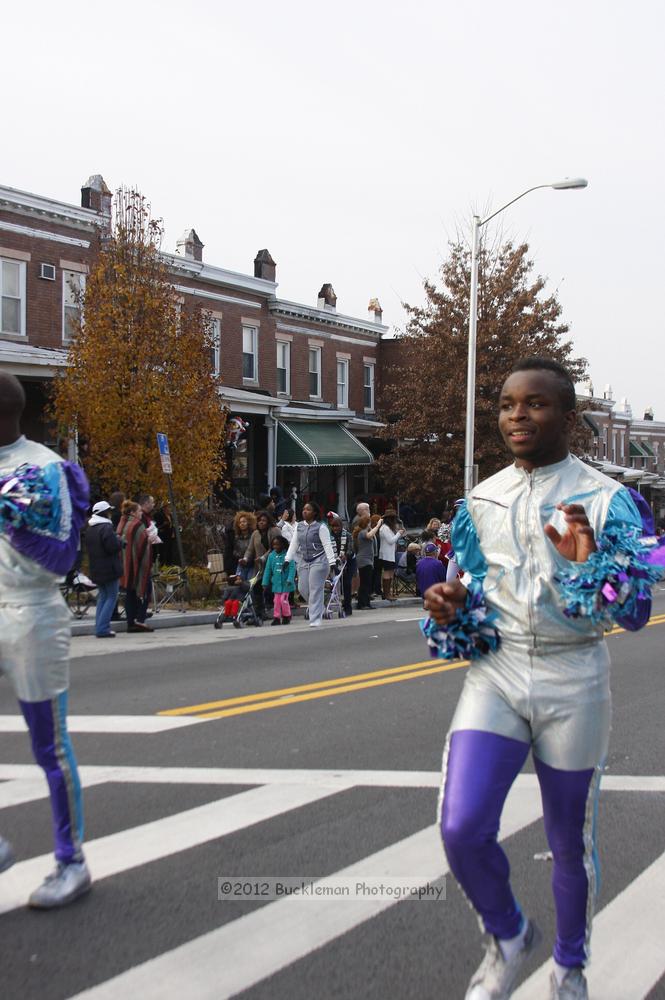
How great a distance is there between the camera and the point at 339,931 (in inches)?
158

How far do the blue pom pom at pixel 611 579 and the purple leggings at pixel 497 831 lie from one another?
45 centimetres

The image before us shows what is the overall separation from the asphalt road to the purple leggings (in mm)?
457

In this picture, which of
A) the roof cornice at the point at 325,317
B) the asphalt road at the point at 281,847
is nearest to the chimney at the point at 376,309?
the roof cornice at the point at 325,317

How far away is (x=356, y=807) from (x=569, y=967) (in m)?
2.56

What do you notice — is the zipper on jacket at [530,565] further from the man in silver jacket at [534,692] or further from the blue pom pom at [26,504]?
the blue pom pom at [26,504]

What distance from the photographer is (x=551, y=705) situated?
10.3 feet

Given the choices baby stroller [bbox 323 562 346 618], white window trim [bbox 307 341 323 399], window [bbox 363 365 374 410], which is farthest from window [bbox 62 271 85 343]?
window [bbox 363 365 374 410]

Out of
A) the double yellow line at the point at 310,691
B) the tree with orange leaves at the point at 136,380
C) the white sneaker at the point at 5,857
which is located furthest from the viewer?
the tree with orange leaves at the point at 136,380

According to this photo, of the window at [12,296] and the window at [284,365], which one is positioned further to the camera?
the window at [284,365]

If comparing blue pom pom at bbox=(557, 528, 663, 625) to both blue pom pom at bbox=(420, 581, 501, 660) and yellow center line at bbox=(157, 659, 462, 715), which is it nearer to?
blue pom pom at bbox=(420, 581, 501, 660)

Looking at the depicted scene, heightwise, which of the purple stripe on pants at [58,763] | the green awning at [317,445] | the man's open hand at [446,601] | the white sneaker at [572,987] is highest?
the green awning at [317,445]

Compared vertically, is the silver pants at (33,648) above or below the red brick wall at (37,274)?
below

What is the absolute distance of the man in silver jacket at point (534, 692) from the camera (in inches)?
122

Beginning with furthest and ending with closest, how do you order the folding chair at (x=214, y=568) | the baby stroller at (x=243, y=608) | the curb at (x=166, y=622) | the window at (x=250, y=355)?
the window at (x=250, y=355), the folding chair at (x=214, y=568), the baby stroller at (x=243, y=608), the curb at (x=166, y=622)
